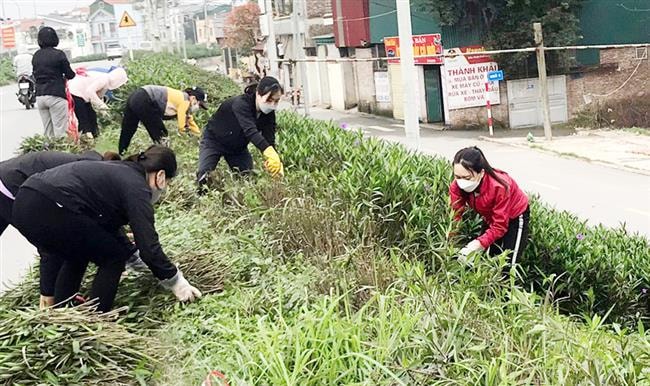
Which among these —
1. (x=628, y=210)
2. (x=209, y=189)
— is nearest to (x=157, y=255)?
(x=209, y=189)

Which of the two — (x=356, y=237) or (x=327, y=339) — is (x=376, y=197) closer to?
(x=356, y=237)

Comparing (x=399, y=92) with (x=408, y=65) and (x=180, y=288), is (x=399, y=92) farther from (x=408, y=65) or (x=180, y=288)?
(x=180, y=288)

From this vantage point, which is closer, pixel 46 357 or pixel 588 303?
pixel 46 357

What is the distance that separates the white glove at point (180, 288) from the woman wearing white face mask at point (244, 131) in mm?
2488

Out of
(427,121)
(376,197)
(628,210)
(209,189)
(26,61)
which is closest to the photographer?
(376,197)

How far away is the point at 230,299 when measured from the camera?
455 centimetres

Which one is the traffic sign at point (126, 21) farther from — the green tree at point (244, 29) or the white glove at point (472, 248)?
the green tree at point (244, 29)

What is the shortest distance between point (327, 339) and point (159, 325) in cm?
133

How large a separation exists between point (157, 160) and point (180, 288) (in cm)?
70

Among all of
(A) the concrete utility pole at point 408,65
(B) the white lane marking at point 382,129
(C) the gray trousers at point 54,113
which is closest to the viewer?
(A) the concrete utility pole at point 408,65

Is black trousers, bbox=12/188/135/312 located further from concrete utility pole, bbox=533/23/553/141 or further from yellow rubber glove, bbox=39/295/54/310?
concrete utility pole, bbox=533/23/553/141

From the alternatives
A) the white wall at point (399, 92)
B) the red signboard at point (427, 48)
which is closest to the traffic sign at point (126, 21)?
the red signboard at point (427, 48)

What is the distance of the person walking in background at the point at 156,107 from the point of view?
920cm

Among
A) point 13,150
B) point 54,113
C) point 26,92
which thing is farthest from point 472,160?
point 26,92
